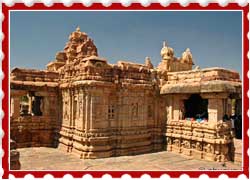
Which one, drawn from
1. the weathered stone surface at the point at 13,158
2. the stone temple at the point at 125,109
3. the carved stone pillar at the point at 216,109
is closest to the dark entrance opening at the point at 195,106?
the stone temple at the point at 125,109

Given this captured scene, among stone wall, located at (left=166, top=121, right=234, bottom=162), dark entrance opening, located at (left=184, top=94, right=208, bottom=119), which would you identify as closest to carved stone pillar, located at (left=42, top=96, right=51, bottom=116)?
stone wall, located at (left=166, top=121, right=234, bottom=162)

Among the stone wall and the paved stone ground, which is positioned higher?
the stone wall

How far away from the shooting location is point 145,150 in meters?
16.7

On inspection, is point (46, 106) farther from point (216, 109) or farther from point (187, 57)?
point (187, 57)

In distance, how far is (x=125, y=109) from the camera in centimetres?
1614

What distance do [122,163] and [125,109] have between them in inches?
124

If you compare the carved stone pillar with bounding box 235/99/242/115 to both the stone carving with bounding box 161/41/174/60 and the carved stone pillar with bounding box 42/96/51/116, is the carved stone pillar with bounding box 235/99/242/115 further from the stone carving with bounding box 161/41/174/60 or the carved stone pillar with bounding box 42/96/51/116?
the carved stone pillar with bounding box 42/96/51/116

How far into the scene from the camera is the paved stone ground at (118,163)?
13.3 metres

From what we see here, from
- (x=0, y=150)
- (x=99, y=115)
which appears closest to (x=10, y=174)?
(x=0, y=150)

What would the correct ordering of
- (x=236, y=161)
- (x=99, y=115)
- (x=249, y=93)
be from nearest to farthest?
(x=249, y=93) < (x=236, y=161) < (x=99, y=115)

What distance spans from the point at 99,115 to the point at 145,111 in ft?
9.99

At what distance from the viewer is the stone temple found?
14797 millimetres

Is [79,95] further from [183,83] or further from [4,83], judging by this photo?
[4,83]

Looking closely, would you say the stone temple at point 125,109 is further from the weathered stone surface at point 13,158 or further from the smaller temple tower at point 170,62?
the weathered stone surface at point 13,158
